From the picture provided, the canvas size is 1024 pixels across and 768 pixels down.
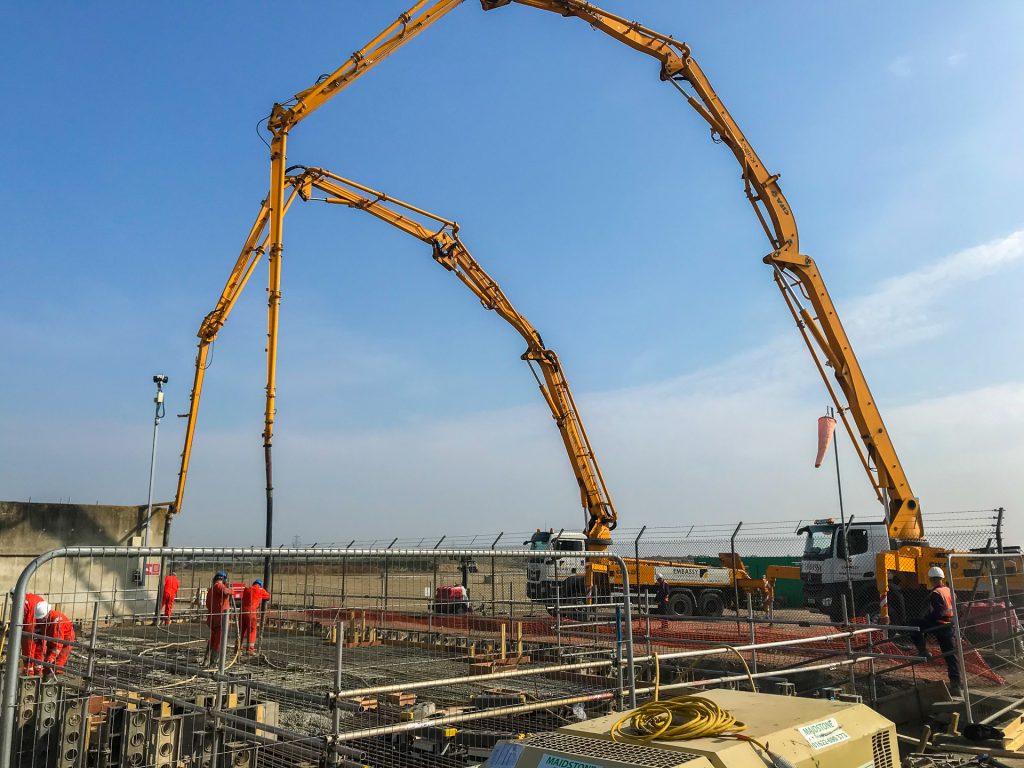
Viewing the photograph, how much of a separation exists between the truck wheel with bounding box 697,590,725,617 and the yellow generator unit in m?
20.6

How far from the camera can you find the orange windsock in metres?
18.2

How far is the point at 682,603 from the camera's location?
78.4 ft

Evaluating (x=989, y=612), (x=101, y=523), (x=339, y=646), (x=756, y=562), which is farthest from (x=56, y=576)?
(x=756, y=562)

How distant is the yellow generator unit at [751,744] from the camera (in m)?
3.40

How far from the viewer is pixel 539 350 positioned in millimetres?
24453

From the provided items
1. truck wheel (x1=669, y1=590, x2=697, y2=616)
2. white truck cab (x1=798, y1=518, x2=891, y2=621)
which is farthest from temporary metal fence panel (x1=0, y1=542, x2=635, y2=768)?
truck wheel (x1=669, y1=590, x2=697, y2=616)

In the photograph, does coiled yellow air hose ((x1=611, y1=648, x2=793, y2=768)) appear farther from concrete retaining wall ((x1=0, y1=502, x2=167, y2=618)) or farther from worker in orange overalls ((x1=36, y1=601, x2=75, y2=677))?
concrete retaining wall ((x1=0, y1=502, x2=167, y2=618))

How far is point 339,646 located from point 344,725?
416cm

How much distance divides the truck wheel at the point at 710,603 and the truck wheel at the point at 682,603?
28 centimetres

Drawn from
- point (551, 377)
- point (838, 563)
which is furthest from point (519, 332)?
point (838, 563)

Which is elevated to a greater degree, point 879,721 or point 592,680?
point 879,721

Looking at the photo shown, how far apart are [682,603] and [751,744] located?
21.4 meters

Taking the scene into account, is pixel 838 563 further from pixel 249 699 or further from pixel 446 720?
pixel 446 720

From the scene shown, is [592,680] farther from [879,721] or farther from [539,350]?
[539,350]
